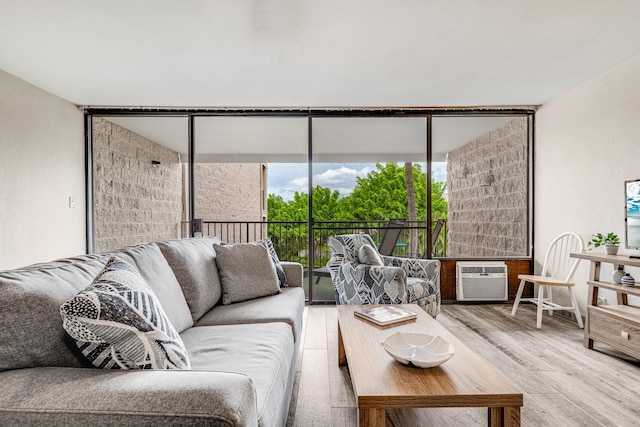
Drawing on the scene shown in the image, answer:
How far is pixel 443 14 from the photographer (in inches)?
87.0

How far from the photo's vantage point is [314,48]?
2658mm

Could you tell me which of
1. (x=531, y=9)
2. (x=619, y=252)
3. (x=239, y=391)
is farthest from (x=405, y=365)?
(x=619, y=252)

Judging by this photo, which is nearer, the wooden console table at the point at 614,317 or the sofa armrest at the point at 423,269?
the wooden console table at the point at 614,317

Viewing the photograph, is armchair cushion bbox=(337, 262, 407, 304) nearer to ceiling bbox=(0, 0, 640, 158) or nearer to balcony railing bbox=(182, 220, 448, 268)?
balcony railing bbox=(182, 220, 448, 268)

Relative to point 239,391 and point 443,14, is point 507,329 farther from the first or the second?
point 239,391

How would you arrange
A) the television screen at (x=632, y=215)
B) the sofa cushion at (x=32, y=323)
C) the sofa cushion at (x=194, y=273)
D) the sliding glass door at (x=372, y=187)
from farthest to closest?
the sliding glass door at (x=372, y=187) < the television screen at (x=632, y=215) < the sofa cushion at (x=194, y=273) < the sofa cushion at (x=32, y=323)

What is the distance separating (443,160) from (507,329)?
11.6 feet

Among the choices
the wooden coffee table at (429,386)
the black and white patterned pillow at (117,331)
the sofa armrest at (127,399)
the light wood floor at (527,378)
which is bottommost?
the light wood floor at (527,378)

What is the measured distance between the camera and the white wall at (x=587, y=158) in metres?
2.91

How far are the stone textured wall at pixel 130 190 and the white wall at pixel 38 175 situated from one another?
0.23 m

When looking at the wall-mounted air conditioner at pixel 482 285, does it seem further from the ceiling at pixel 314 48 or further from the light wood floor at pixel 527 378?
the ceiling at pixel 314 48

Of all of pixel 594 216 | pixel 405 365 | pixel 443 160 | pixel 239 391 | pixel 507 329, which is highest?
pixel 443 160

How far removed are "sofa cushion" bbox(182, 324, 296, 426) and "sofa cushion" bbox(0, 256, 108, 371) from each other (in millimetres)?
451

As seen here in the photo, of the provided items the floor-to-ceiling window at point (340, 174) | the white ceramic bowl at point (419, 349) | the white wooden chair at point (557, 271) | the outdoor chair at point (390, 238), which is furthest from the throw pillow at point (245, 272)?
the white wooden chair at point (557, 271)
